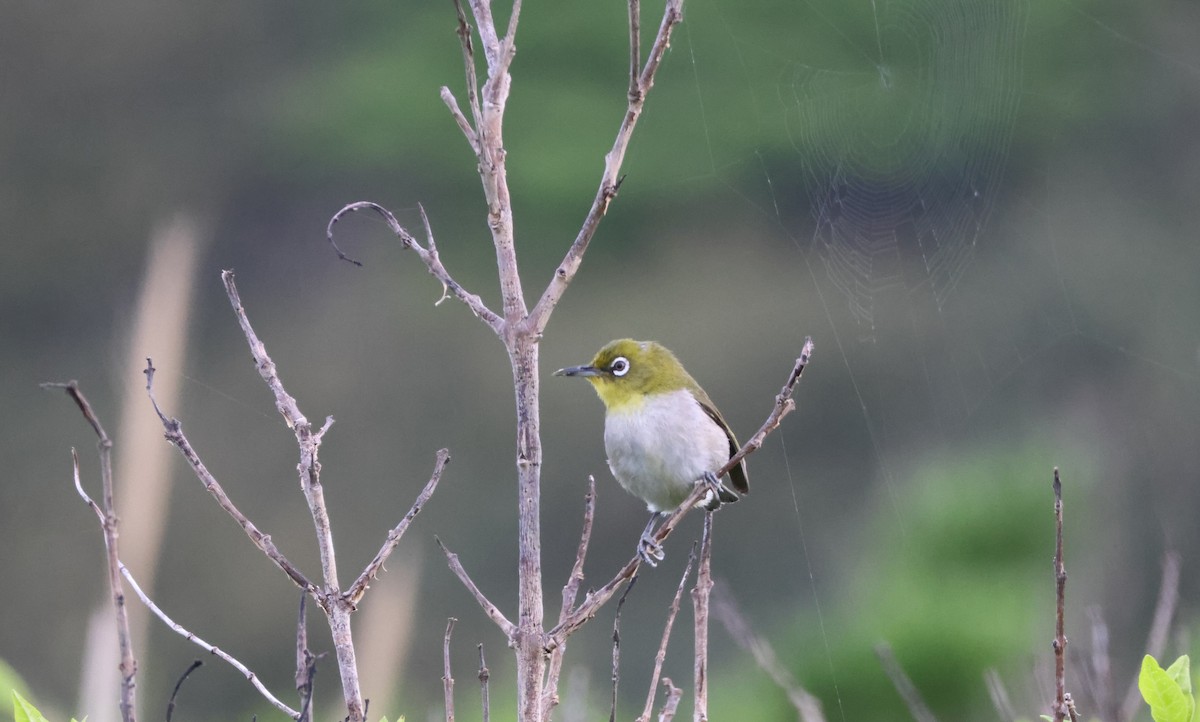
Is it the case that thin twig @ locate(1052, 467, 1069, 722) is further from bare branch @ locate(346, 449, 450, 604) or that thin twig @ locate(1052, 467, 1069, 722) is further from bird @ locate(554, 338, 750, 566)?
bird @ locate(554, 338, 750, 566)

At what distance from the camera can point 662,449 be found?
1.69m

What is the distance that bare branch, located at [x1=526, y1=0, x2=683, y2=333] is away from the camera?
82 cm

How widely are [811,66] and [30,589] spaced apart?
5.42 meters

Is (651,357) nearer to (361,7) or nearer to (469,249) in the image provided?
(469,249)

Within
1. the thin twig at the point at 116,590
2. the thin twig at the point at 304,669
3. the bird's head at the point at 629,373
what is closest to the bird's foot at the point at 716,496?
the bird's head at the point at 629,373

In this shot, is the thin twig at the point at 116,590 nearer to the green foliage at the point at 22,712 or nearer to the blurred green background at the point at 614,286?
the green foliage at the point at 22,712

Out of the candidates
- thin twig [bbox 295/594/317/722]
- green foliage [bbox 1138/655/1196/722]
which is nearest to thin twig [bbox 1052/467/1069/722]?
green foliage [bbox 1138/655/1196/722]

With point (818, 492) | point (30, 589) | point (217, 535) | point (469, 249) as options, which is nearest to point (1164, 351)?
point (818, 492)

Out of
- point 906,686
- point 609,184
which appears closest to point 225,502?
point 609,184

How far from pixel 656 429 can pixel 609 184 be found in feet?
2.96

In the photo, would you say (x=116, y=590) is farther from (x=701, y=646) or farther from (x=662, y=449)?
(x=662, y=449)

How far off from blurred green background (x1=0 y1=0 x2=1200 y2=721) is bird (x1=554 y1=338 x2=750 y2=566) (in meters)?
4.26

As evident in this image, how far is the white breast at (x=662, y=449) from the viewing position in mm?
1688

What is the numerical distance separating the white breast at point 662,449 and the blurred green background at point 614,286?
171 inches
